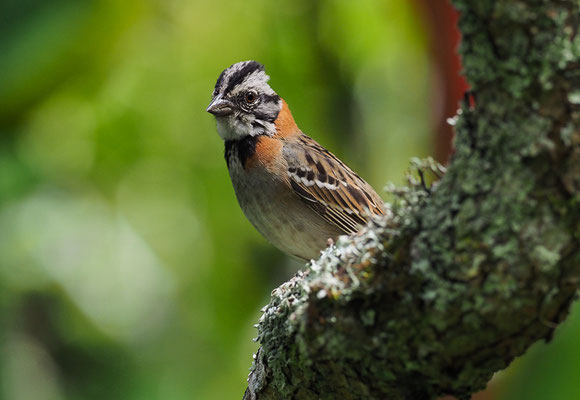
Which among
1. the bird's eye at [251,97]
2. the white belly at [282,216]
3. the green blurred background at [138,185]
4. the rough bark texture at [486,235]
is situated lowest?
the rough bark texture at [486,235]

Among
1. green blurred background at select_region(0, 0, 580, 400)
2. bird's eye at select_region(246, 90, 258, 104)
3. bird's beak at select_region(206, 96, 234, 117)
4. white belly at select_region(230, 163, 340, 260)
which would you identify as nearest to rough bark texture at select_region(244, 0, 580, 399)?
white belly at select_region(230, 163, 340, 260)

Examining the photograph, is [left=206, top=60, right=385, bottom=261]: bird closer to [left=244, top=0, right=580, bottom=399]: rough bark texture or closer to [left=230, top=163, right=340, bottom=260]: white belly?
[left=230, top=163, right=340, bottom=260]: white belly

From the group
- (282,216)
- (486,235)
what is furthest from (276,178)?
(486,235)

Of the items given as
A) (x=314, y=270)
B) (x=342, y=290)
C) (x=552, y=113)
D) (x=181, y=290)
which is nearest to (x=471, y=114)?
(x=552, y=113)

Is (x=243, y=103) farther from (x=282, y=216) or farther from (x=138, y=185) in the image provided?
(x=138, y=185)

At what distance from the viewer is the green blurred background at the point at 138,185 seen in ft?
17.0

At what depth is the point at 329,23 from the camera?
19.5ft

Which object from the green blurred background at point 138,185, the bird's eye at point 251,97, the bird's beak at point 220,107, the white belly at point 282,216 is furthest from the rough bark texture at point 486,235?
the green blurred background at point 138,185

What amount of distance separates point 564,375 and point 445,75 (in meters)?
1.99

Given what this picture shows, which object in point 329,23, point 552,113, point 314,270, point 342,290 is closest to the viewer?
point 552,113

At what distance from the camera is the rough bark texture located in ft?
4.85

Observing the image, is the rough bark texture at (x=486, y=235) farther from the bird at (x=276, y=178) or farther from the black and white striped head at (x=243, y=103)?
the black and white striped head at (x=243, y=103)

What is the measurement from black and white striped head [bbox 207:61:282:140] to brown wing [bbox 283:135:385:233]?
19 centimetres

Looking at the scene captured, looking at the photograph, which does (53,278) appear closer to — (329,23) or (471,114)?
(329,23)
